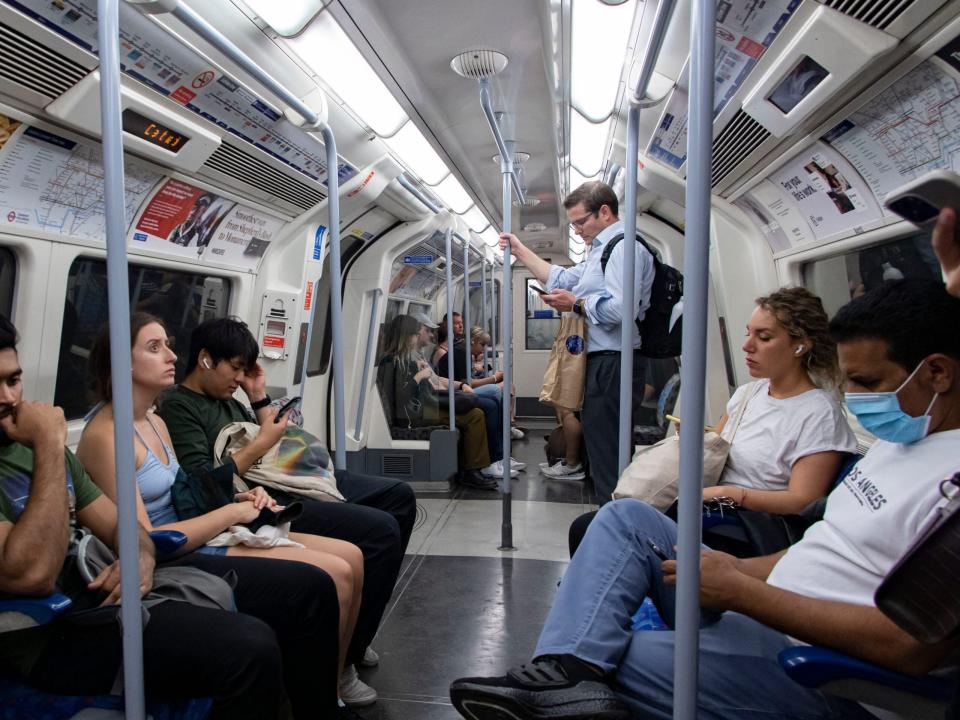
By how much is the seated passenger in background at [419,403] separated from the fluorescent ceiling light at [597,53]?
9.15 ft

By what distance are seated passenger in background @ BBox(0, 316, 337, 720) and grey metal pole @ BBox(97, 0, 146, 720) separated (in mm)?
125

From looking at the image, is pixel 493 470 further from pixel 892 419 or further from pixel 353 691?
pixel 892 419

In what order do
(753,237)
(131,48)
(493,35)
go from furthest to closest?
1. (753,237)
2. (493,35)
3. (131,48)

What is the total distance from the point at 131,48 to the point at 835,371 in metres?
2.59

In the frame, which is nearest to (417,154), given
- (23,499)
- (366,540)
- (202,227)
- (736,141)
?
(202,227)

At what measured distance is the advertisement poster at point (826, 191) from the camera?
111 inches

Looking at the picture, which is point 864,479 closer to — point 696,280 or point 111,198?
point 696,280

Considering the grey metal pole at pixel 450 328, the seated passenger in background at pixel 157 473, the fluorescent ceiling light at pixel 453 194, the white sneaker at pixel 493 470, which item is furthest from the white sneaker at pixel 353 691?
the fluorescent ceiling light at pixel 453 194

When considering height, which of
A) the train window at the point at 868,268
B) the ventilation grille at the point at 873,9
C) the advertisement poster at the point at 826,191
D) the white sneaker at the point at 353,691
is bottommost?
the white sneaker at the point at 353,691

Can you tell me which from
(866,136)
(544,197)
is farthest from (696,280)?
(544,197)

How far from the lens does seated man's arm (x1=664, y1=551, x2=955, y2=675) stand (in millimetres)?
1214

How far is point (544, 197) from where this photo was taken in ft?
22.0

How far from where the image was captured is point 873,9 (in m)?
2.01

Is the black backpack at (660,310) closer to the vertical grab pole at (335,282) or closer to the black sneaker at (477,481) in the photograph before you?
the vertical grab pole at (335,282)
